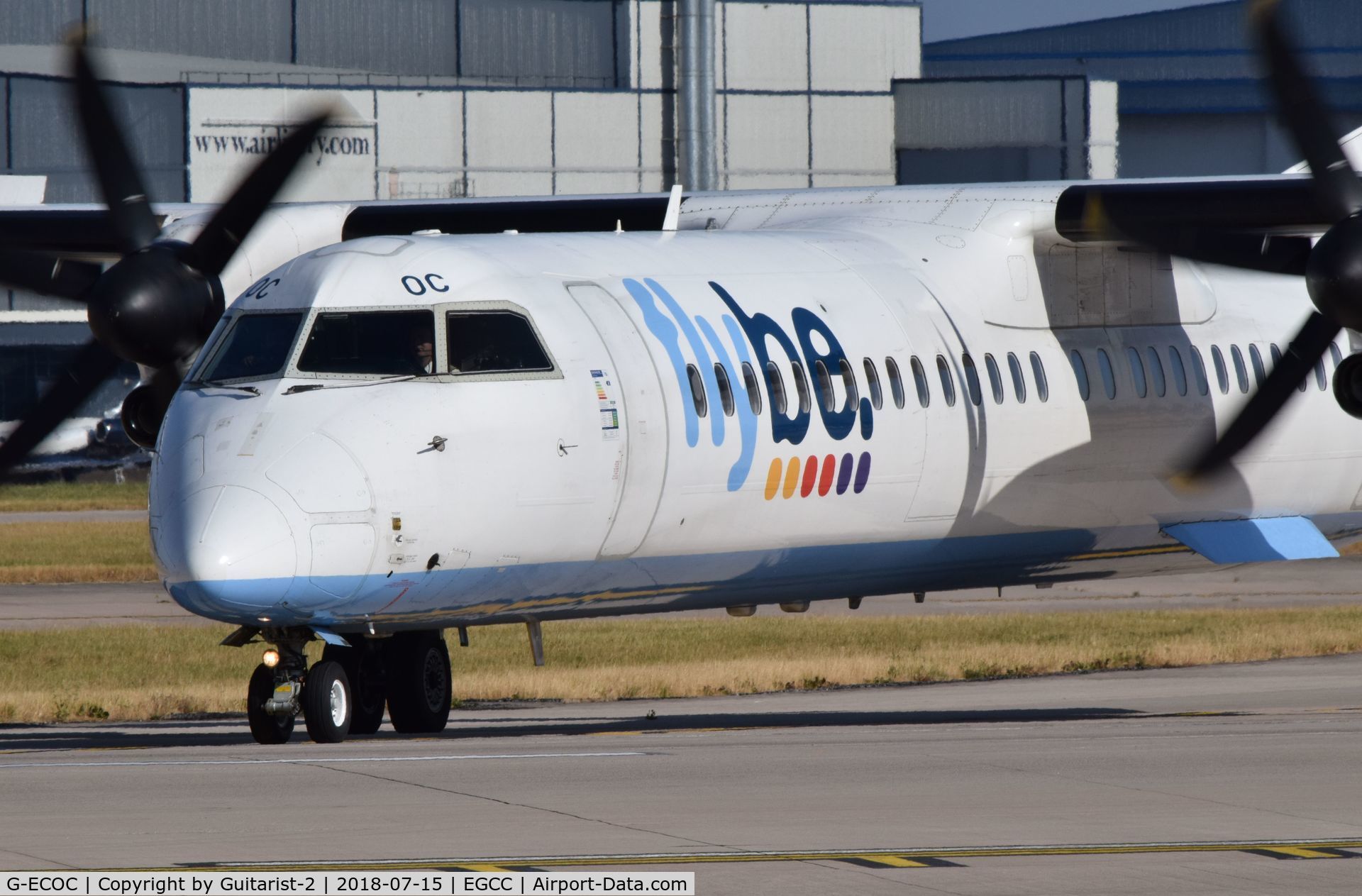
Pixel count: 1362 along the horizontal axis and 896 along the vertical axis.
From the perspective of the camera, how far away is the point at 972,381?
18.8m

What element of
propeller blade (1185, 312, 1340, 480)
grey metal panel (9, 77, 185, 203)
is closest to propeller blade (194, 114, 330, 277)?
propeller blade (1185, 312, 1340, 480)

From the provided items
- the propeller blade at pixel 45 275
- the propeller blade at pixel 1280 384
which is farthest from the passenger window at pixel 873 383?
the propeller blade at pixel 45 275

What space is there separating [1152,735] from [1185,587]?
85.7ft

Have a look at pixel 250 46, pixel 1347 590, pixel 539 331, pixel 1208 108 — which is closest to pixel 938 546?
pixel 539 331

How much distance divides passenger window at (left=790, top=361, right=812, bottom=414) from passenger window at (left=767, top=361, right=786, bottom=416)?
0.15 meters

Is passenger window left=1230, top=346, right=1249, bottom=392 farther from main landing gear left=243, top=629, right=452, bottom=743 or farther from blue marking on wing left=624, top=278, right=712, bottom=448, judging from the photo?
main landing gear left=243, top=629, right=452, bottom=743

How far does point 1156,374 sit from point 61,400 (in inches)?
397

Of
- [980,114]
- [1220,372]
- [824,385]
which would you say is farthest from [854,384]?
[980,114]

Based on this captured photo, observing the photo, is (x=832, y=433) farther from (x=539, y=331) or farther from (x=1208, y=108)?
(x=1208, y=108)

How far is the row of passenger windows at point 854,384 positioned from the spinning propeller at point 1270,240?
1692 mm

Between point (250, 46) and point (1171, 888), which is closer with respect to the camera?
point (1171, 888)

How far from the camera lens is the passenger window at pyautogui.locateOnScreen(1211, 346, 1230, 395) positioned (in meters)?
20.8

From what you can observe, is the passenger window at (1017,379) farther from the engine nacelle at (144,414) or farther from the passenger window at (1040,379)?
the engine nacelle at (144,414)

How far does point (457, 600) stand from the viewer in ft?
48.8
